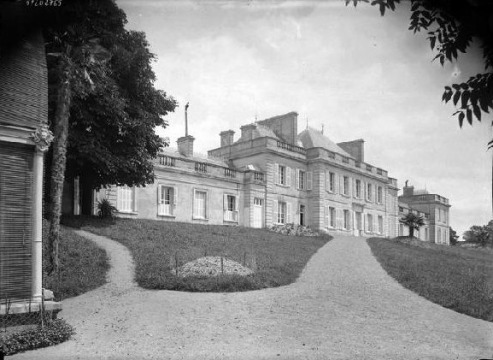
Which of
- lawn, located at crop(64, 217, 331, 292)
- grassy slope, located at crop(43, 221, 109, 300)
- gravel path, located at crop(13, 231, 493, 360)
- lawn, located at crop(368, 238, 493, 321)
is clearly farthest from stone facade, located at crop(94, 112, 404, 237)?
gravel path, located at crop(13, 231, 493, 360)

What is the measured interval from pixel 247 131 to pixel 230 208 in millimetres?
7688

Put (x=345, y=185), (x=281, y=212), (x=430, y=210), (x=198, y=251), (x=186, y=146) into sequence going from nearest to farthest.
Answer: (x=198, y=251) < (x=186, y=146) < (x=281, y=212) < (x=345, y=185) < (x=430, y=210)

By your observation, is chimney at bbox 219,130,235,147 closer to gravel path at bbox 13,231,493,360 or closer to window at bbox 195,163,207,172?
window at bbox 195,163,207,172

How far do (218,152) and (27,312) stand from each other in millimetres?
28208

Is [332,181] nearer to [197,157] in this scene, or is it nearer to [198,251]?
[197,157]

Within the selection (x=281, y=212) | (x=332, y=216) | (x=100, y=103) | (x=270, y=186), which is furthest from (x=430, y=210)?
(x=100, y=103)

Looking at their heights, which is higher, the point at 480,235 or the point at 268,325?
the point at 268,325

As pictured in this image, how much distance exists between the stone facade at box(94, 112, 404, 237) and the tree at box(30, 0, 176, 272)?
402cm

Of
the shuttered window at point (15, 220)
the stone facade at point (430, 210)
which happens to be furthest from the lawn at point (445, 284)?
the stone facade at point (430, 210)

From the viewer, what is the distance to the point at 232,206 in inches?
1157

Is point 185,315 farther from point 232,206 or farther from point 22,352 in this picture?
point 232,206

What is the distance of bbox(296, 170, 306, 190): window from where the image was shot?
34.2m

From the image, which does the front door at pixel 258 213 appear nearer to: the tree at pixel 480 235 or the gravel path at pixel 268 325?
the tree at pixel 480 235

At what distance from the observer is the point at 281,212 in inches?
1292
